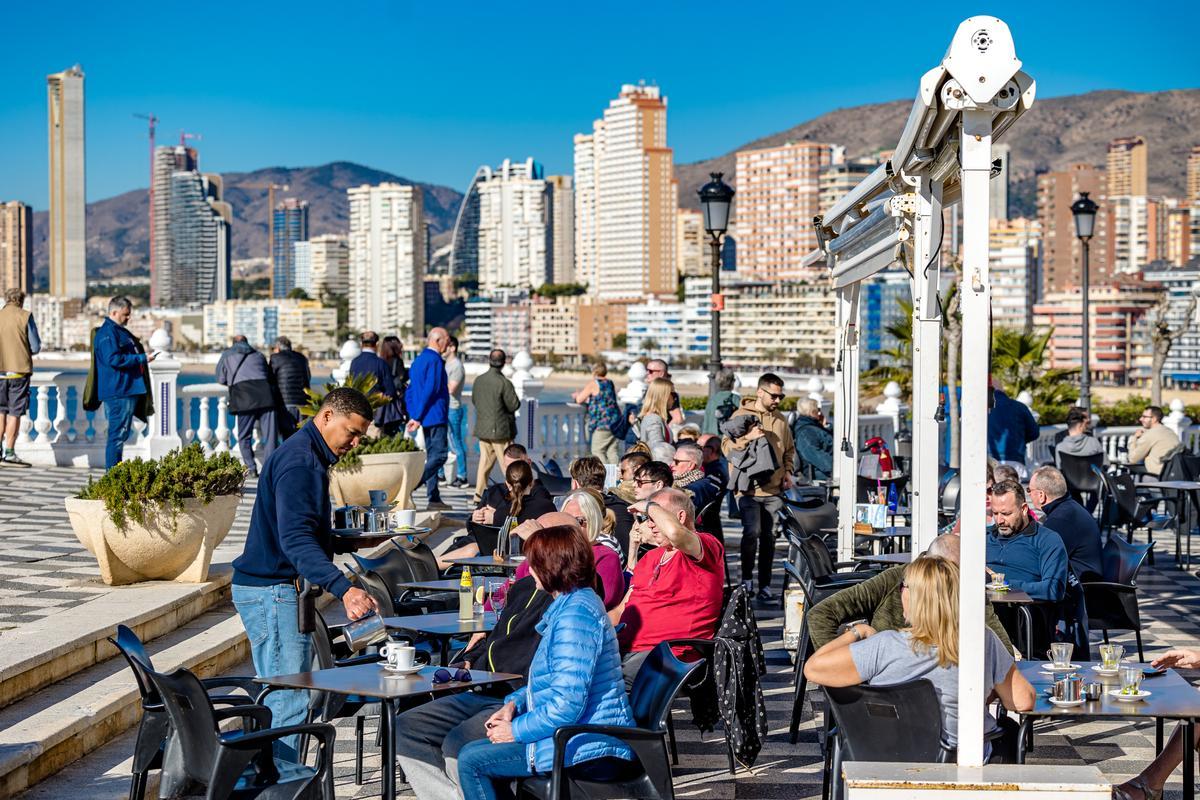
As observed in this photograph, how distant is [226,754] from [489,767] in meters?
0.80

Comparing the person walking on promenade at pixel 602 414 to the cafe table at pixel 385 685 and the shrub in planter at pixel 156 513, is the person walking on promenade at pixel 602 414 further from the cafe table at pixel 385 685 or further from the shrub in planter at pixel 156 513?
the cafe table at pixel 385 685

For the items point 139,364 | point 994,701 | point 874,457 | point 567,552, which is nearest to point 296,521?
point 567,552

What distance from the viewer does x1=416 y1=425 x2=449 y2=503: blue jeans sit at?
543 inches

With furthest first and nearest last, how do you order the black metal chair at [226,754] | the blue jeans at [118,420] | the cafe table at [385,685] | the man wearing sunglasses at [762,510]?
the blue jeans at [118,420]
the man wearing sunglasses at [762,510]
the cafe table at [385,685]
the black metal chair at [226,754]

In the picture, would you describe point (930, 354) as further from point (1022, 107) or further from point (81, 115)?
point (81, 115)

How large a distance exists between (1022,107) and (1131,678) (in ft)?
6.50

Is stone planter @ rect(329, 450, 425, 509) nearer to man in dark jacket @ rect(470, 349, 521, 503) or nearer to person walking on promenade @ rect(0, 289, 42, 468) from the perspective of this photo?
man in dark jacket @ rect(470, 349, 521, 503)

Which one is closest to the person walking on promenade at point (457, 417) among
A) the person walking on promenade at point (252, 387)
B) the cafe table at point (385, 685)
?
the person walking on promenade at point (252, 387)

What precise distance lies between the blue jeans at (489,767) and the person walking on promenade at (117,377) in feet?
29.5

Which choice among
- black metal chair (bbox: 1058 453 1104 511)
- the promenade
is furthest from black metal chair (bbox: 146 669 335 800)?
black metal chair (bbox: 1058 453 1104 511)

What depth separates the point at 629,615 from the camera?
20.4 feet

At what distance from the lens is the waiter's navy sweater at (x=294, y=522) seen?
16.7 ft

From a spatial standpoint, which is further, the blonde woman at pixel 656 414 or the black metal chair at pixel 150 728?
the blonde woman at pixel 656 414

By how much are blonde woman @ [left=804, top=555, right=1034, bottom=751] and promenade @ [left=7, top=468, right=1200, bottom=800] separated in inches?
48.0
